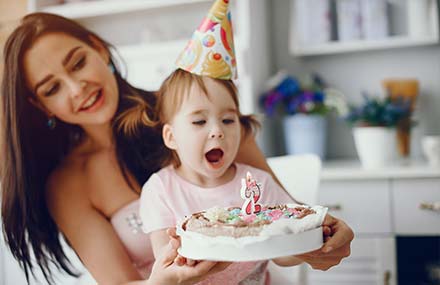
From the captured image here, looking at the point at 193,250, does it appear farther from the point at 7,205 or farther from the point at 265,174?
the point at 7,205

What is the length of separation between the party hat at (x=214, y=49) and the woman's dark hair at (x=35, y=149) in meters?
0.14

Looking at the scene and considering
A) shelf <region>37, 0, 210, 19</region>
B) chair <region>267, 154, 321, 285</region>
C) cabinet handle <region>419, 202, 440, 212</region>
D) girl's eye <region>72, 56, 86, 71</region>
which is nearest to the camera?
girl's eye <region>72, 56, 86, 71</region>

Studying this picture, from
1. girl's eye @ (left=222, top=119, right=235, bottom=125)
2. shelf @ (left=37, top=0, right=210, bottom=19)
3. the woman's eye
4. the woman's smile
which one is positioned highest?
shelf @ (left=37, top=0, right=210, bottom=19)

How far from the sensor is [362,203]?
5.55ft

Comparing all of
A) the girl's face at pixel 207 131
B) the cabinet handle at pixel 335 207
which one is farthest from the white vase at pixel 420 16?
the girl's face at pixel 207 131

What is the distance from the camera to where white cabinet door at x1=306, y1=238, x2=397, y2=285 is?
1.67 meters

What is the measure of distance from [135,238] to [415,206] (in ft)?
3.14

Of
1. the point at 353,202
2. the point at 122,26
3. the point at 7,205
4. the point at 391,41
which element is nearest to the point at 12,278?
the point at 7,205

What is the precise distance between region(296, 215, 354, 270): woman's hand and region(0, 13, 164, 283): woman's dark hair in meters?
0.33

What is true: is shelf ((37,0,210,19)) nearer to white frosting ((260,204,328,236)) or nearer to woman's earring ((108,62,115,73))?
woman's earring ((108,62,115,73))

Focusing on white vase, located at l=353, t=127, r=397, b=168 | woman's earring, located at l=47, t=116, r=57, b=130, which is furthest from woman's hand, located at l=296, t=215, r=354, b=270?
white vase, located at l=353, t=127, r=397, b=168

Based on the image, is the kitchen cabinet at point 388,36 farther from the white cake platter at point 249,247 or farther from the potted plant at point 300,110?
the white cake platter at point 249,247

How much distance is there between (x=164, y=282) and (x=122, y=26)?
103 cm

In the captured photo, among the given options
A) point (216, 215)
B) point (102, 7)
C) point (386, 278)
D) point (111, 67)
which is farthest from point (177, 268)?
point (386, 278)
